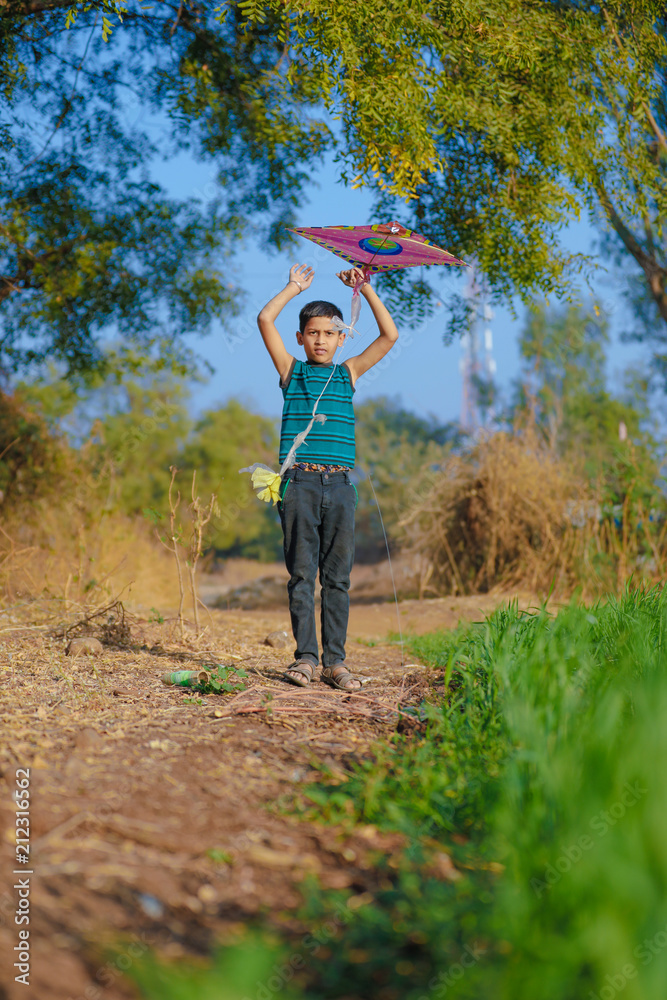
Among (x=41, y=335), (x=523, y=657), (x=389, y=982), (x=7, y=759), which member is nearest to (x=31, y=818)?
(x=7, y=759)

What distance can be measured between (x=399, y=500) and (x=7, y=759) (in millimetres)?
18212

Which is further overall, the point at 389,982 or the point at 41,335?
the point at 41,335

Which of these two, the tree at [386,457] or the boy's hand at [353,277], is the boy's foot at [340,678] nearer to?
the boy's hand at [353,277]

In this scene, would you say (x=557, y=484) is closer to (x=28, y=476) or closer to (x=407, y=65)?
(x=407, y=65)

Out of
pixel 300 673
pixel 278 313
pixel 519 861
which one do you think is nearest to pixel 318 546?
pixel 300 673

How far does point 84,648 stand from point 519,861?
356 centimetres

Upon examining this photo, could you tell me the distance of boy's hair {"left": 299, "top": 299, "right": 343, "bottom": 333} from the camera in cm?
418

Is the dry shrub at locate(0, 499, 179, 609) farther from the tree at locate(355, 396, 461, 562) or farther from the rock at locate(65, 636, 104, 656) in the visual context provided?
the tree at locate(355, 396, 461, 562)

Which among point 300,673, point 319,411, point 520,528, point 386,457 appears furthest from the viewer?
point 386,457

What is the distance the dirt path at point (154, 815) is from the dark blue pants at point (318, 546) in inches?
10.9

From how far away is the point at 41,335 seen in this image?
29.5 ft

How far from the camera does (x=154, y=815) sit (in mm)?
2223

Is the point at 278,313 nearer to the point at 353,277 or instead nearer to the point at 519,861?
the point at 353,277

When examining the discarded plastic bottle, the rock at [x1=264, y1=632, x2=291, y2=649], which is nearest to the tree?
the rock at [x1=264, y1=632, x2=291, y2=649]
